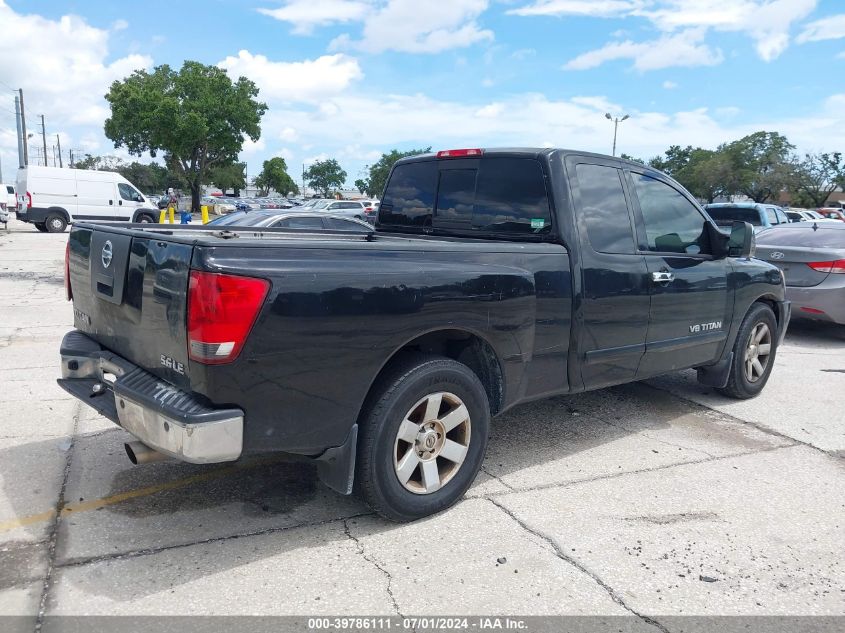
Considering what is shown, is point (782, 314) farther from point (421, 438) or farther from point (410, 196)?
point (421, 438)

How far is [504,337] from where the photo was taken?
3.75 meters

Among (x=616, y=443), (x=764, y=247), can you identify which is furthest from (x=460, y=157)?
(x=764, y=247)

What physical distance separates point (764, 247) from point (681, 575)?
749 centimetres

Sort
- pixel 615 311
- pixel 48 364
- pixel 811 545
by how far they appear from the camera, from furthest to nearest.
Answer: pixel 48 364, pixel 615 311, pixel 811 545

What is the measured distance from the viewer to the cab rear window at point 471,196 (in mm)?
4312

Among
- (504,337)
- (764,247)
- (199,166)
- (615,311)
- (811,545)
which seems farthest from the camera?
(199,166)

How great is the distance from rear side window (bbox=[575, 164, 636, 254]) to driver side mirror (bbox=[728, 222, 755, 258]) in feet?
3.93

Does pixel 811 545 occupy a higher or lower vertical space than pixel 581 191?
lower

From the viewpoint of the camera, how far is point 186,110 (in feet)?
147

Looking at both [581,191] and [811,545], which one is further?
[581,191]

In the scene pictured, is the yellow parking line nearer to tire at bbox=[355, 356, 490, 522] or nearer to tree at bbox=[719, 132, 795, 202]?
tire at bbox=[355, 356, 490, 522]

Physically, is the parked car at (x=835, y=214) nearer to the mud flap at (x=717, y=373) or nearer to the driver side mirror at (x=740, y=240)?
the mud flap at (x=717, y=373)

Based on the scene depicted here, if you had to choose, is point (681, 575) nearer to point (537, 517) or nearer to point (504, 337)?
point (537, 517)

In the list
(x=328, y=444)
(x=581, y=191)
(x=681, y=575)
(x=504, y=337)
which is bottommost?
(x=681, y=575)
